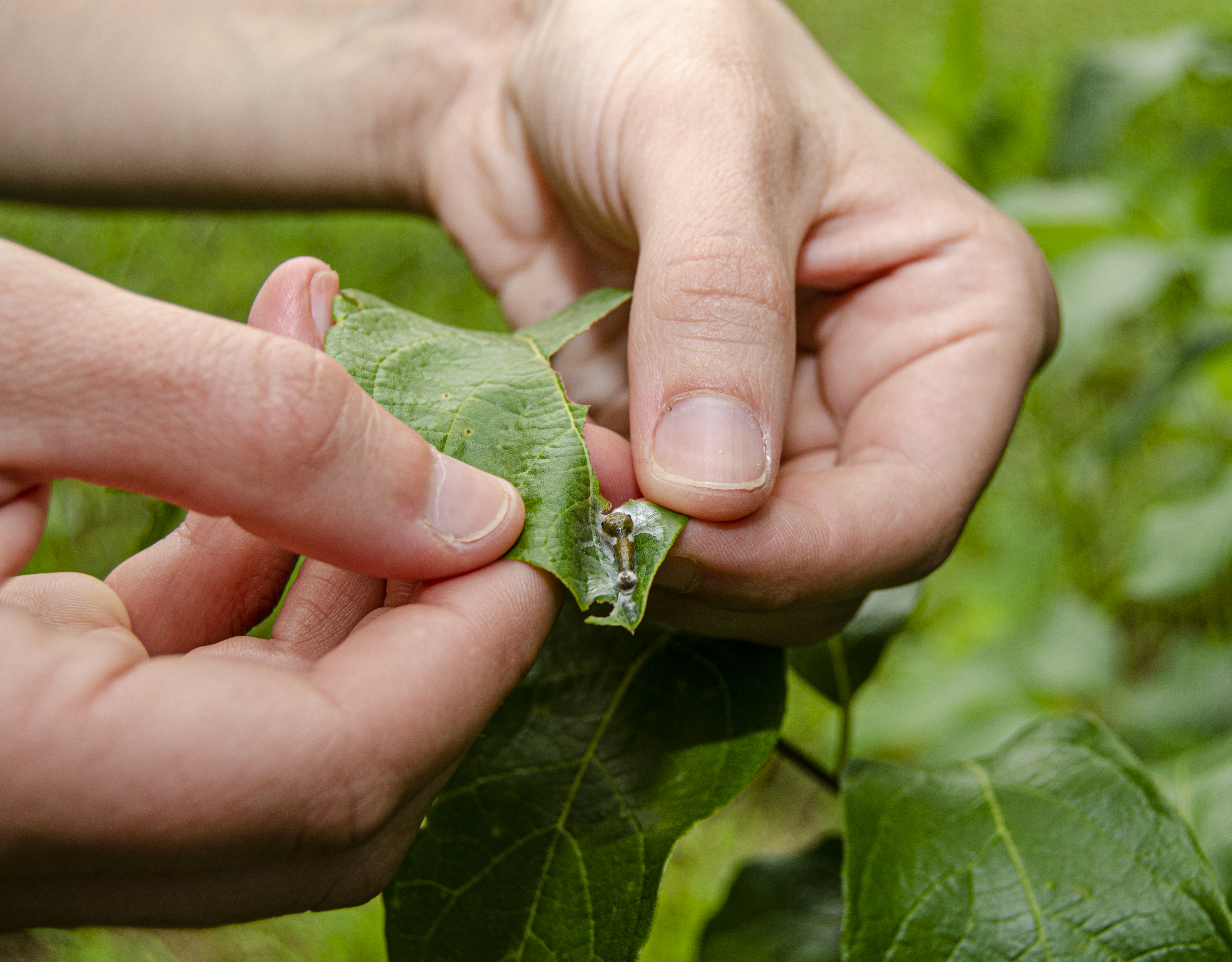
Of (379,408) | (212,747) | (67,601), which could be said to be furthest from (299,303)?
(212,747)

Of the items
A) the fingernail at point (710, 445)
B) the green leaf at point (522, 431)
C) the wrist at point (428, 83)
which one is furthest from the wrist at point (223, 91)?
the fingernail at point (710, 445)

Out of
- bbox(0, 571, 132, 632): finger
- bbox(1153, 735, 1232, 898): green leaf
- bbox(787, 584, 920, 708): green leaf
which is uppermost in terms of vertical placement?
bbox(0, 571, 132, 632): finger

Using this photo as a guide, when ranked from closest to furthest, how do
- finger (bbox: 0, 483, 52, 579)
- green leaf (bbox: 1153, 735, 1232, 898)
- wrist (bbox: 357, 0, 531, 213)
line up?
finger (bbox: 0, 483, 52, 579) < green leaf (bbox: 1153, 735, 1232, 898) < wrist (bbox: 357, 0, 531, 213)

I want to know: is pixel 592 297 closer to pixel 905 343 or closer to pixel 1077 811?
pixel 905 343

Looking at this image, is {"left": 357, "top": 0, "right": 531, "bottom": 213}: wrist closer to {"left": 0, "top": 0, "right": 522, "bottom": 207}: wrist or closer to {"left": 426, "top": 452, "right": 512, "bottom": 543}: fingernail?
{"left": 0, "top": 0, "right": 522, "bottom": 207}: wrist

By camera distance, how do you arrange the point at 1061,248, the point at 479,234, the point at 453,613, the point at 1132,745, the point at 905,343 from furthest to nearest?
1. the point at 1061,248
2. the point at 1132,745
3. the point at 479,234
4. the point at 905,343
5. the point at 453,613

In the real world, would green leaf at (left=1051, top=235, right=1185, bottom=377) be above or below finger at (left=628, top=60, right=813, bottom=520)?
below

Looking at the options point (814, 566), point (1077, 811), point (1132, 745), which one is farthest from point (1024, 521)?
point (814, 566)

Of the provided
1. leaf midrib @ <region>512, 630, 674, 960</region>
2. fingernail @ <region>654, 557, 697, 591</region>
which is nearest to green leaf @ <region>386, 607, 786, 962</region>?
leaf midrib @ <region>512, 630, 674, 960</region>
